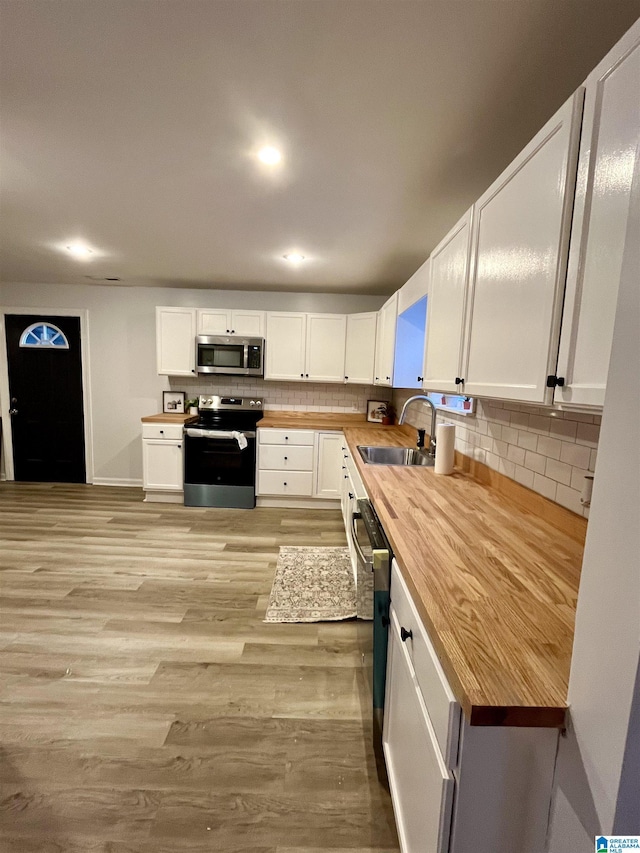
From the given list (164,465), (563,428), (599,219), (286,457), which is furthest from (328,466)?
(599,219)

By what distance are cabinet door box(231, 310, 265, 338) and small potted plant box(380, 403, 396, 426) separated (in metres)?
1.62

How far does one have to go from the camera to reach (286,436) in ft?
12.2

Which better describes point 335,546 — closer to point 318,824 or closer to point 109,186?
point 318,824

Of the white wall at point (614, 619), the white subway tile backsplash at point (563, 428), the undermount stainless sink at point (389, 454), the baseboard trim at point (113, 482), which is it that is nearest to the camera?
the white wall at point (614, 619)

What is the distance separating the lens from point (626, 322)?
479mm

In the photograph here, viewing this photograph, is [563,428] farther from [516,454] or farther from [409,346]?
[409,346]

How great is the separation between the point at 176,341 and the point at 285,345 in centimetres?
120

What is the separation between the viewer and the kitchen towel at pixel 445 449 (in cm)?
190

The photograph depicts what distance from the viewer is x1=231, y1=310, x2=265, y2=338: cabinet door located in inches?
153

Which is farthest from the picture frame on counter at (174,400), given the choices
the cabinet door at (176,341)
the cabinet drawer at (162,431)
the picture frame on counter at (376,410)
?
the picture frame on counter at (376,410)

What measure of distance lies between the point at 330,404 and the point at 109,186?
9.47 feet

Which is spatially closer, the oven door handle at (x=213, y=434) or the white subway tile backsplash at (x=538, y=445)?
the white subway tile backsplash at (x=538, y=445)

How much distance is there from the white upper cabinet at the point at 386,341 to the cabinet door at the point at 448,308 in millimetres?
1029

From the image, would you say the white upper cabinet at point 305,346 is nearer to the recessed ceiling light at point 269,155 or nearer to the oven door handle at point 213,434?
the oven door handle at point 213,434
